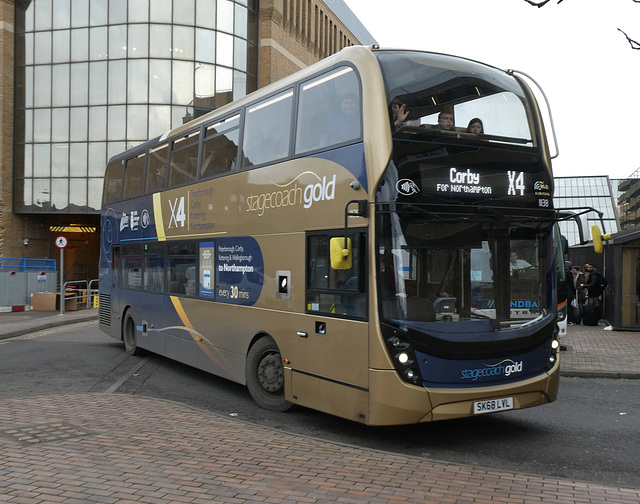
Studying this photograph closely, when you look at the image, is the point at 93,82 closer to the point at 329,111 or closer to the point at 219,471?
the point at 329,111

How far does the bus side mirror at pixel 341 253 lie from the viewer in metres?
6.37

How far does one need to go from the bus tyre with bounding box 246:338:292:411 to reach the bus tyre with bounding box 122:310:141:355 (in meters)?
5.07

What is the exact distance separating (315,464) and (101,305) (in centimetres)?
1057

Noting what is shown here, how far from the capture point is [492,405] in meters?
6.61

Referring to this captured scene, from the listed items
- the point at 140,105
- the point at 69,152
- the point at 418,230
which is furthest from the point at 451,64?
the point at 69,152

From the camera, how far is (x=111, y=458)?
5.64 meters

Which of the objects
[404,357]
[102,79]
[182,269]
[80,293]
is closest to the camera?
[404,357]

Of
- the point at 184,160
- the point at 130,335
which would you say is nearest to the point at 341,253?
the point at 184,160

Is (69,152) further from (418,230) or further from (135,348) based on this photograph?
(418,230)

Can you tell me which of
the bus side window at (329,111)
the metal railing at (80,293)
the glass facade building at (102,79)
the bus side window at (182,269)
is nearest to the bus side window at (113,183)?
the bus side window at (182,269)

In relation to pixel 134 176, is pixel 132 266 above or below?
below

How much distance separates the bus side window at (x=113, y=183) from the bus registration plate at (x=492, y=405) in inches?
376

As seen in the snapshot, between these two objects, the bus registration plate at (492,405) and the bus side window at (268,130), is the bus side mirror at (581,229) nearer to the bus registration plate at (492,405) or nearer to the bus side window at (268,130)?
the bus registration plate at (492,405)

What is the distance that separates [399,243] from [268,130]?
9.48 ft
